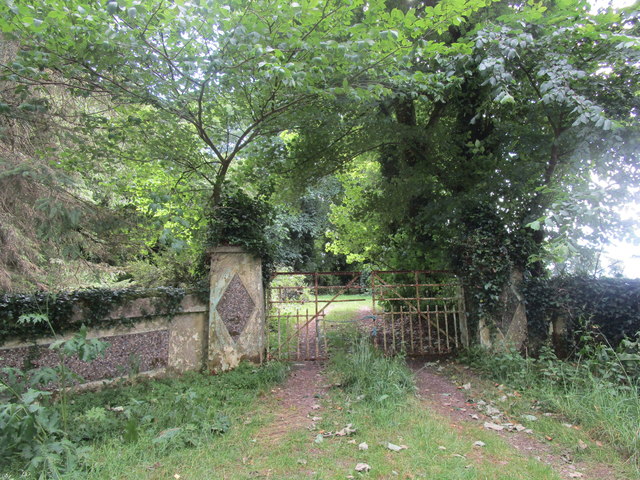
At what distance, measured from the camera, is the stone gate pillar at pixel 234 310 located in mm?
6016

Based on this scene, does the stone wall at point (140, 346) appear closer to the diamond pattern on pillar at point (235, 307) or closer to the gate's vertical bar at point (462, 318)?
the diamond pattern on pillar at point (235, 307)

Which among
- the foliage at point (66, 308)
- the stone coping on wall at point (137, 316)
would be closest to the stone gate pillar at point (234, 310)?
the stone coping on wall at point (137, 316)

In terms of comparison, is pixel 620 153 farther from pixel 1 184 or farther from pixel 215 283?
pixel 1 184

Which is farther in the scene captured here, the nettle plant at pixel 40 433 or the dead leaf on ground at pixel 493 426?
the dead leaf on ground at pixel 493 426

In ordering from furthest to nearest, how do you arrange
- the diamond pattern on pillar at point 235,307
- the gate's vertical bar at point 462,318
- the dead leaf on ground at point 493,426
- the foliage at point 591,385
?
the gate's vertical bar at point 462,318 < the diamond pattern on pillar at point 235,307 < the dead leaf on ground at point 493,426 < the foliage at point 591,385

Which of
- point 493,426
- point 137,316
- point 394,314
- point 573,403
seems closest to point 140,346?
point 137,316

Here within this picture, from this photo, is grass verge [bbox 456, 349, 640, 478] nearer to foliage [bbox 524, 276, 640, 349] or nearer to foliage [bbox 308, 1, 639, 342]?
foliage [bbox 524, 276, 640, 349]

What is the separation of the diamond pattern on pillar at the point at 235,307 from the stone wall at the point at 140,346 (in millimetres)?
324

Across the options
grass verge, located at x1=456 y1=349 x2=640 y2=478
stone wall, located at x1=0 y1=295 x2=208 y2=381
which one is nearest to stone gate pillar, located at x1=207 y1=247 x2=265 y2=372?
stone wall, located at x1=0 y1=295 x2=208 y2=381

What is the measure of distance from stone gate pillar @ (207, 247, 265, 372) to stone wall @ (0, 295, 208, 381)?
0.23 metres

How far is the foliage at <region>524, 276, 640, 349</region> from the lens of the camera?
227 inches

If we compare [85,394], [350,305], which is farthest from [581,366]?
Answer: [350,305]

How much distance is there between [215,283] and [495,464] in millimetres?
4616

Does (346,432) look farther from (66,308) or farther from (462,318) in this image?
(462,318)
